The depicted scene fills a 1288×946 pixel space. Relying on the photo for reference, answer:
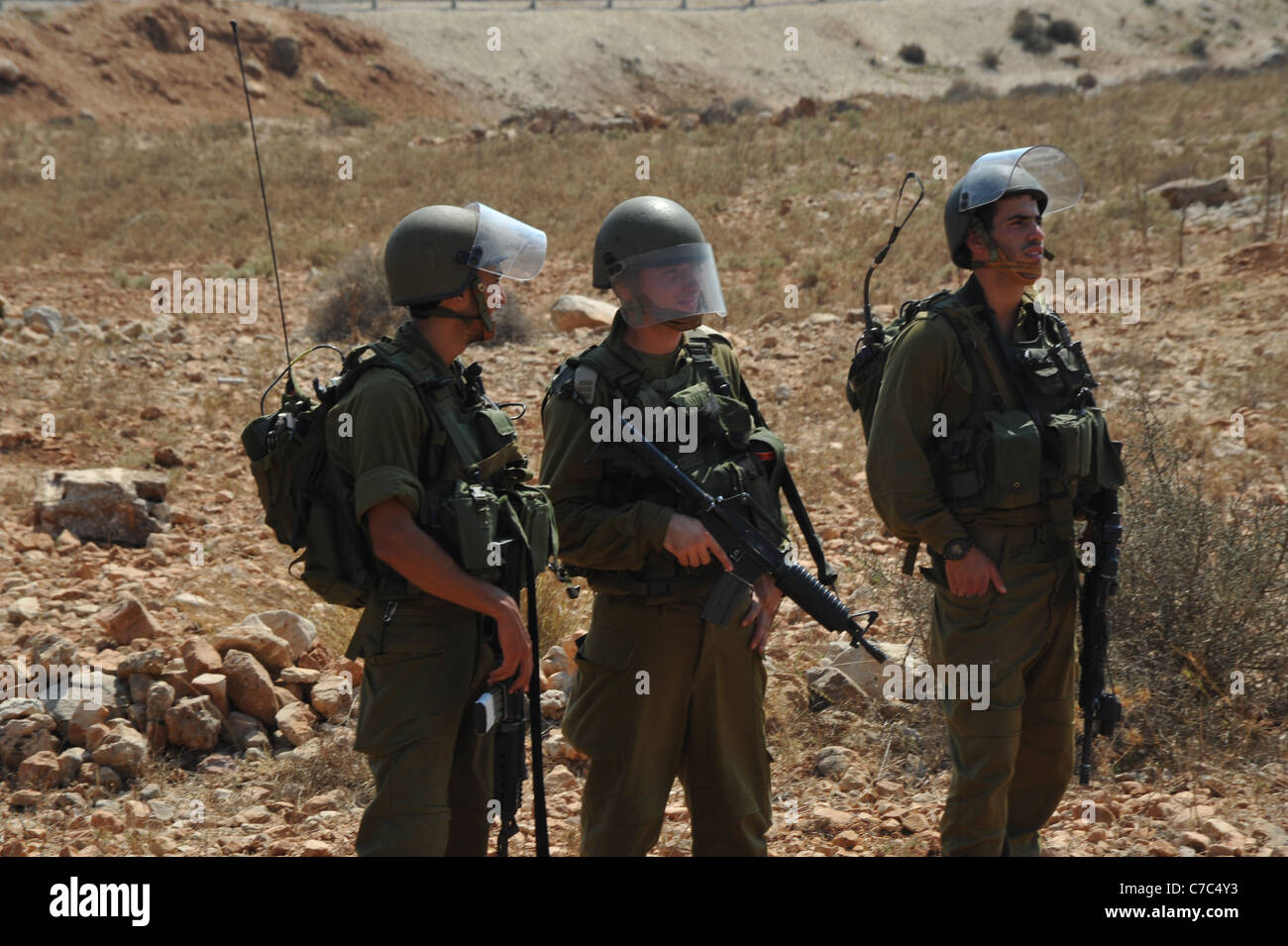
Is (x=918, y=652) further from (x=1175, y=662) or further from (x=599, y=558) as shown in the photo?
(x=599, y=558)

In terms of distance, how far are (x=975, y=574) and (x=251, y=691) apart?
299 cm

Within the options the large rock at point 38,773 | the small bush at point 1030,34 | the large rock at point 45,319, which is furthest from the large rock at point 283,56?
the large rock at point 38,773

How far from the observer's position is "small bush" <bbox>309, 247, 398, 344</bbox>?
36.0 feet

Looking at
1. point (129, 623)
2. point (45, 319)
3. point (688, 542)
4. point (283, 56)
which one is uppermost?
point (283, 56)

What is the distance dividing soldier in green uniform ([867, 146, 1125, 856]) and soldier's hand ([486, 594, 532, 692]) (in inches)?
40.5

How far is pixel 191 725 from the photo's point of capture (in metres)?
4.41

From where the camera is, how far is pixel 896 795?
408 centimetres

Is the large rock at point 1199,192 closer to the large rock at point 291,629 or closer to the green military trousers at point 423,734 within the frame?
the large rock at point 291,629

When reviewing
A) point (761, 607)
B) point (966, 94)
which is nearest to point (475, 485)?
point (761, 607)

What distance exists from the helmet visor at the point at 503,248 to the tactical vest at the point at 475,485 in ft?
0.81

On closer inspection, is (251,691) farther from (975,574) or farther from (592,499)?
(975,574)

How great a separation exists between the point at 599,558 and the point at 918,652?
2567mm

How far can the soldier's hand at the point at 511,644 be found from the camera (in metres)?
2.56
